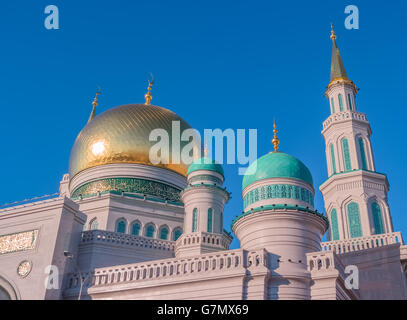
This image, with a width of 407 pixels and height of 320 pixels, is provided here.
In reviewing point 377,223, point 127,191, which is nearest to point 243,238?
point 377,223

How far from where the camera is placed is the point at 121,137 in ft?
79.6

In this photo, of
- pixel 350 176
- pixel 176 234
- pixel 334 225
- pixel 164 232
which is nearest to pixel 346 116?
pixel 350 176

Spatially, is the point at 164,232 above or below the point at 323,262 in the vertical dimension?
above

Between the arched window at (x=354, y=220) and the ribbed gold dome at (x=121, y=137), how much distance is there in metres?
7.89

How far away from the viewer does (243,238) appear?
1421cm

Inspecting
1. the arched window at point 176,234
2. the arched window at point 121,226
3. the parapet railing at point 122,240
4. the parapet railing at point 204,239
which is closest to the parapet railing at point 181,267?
the parapet railing at point 122,240

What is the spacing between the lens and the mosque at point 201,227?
12.6 metres

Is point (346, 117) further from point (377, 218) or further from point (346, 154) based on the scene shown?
point (377, 218)

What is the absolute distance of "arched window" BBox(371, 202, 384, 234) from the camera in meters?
19.8

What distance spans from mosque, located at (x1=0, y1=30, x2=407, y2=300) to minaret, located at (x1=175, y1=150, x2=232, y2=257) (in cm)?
4

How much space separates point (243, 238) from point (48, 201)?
6191 mm

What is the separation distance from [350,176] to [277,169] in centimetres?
779

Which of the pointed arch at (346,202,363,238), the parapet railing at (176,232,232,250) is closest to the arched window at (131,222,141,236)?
the parapet railing at (176,232,232,250)
